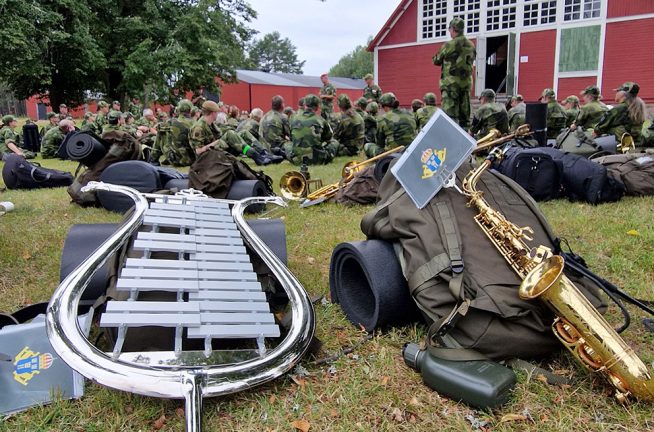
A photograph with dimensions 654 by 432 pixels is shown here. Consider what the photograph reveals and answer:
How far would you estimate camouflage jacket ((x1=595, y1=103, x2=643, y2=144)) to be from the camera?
9.66 meters

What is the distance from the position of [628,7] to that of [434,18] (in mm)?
7489

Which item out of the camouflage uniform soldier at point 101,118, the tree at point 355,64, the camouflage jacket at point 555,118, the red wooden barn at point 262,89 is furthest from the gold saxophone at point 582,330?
the tree at point 355,64

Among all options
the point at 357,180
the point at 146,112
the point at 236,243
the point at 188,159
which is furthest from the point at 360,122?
the point at 236,243

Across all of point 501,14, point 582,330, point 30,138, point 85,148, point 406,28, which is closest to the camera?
point 582,330

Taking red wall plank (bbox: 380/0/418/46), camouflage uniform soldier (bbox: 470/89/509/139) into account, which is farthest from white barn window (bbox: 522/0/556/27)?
camouflage uniform soldier (bbox: 470/89/509/139)

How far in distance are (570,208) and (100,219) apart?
5693 millimetres

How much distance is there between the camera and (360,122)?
12.9m

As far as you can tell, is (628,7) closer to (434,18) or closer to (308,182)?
(434,18)

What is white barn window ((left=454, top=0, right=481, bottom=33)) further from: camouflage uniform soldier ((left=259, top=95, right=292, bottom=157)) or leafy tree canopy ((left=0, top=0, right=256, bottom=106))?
camouflage uniform soldier ((left=259, top=95, right=292, bottom=157))

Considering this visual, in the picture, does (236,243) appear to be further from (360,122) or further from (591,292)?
(360,122)

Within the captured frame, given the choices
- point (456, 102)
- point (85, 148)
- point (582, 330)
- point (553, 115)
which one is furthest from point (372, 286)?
point (553, 115)

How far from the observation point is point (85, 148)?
687cm

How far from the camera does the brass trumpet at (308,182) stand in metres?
7.16

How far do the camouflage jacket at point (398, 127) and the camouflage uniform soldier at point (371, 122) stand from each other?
3575 mm
